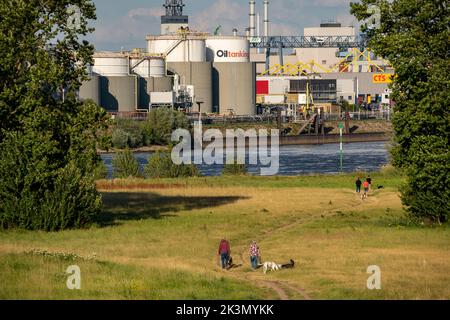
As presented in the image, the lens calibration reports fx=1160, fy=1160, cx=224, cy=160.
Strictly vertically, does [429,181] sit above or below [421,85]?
below

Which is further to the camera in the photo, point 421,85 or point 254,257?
point 421,85

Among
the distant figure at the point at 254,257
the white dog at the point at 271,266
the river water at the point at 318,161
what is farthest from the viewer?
the river water at the point at 318,161

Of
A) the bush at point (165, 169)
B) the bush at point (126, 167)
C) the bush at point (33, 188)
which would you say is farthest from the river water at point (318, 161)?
the bush at point (33, 188)

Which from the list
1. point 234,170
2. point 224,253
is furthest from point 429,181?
point 234,170

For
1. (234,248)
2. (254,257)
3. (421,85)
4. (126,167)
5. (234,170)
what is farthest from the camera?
(234,170)

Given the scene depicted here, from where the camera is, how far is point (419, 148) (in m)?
59.1

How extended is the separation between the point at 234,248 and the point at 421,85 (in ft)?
43.8

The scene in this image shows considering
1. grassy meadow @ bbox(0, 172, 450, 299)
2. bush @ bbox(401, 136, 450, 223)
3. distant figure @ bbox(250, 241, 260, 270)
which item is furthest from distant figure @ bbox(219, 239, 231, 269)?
bush @ bbox(401, 136, 450, 223)

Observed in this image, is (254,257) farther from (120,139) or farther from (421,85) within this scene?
(120,139)

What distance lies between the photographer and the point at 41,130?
6075 centimetres

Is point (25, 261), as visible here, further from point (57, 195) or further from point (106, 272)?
point (57, 195)

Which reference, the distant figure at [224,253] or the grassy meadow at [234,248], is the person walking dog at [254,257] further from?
the distant figure at [224,253]

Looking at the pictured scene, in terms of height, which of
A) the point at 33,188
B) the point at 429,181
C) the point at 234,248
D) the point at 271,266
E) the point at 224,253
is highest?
the point at 429,181

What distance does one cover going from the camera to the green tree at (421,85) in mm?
58125
